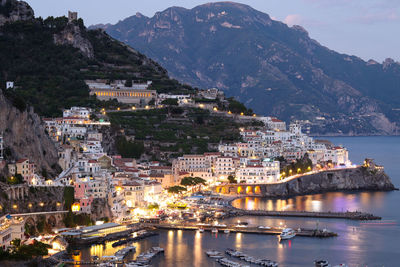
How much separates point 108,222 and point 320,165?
4169 cm

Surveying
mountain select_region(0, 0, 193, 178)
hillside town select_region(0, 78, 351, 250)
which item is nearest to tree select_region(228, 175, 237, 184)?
hillside town select_region(0, 78, 351, 250)

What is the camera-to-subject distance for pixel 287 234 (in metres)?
51.3

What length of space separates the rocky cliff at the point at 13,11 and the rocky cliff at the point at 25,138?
147ft

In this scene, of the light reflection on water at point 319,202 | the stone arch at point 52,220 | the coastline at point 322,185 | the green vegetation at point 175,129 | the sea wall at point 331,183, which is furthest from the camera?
the green vegetation at point 175,129

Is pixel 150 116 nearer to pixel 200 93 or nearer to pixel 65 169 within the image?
pixel 200 93

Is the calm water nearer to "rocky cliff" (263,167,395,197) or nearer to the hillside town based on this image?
the hillside town

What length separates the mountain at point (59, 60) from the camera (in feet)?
277

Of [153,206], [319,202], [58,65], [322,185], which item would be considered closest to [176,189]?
[153,206]

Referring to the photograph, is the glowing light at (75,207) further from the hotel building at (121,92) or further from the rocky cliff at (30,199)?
the hotel building at (121,92)

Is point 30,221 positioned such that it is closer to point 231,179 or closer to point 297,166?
point 231,179

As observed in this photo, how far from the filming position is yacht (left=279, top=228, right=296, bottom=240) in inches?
2012

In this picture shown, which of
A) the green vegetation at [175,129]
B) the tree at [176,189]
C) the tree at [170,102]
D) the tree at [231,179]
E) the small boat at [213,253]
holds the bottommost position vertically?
the small boat at [213,253]

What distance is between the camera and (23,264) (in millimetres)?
37844

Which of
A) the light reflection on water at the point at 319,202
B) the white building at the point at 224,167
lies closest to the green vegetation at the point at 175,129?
the white building at the point at 224,167
